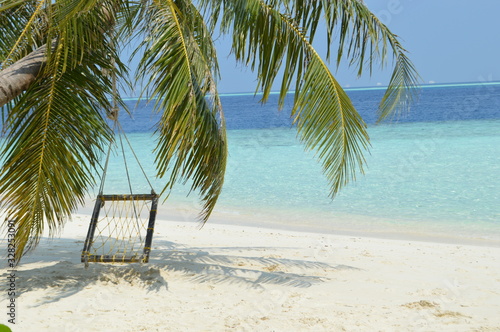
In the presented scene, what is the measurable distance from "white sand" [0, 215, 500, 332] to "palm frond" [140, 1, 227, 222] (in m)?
0.86

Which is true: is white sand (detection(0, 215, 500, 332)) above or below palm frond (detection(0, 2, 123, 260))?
below

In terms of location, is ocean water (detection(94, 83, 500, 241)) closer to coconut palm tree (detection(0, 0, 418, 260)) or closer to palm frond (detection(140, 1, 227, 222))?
palm frond (detection(140, 1, 227, 222))

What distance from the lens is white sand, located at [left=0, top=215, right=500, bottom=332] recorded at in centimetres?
364

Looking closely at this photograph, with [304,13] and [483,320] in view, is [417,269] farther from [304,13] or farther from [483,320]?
[304,13]

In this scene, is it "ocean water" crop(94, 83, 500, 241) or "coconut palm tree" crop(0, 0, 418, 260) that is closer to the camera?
"coconut palm tree" crop(0, 0, 418, 260)

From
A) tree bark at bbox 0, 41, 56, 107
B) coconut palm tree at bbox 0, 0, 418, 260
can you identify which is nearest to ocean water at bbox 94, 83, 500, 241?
coconut palm tree at bbox 0, 0, 418, 260

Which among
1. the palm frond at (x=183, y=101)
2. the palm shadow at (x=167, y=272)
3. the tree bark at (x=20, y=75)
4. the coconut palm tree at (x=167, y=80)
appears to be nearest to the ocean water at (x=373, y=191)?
the palm frond at (x=183, y=101)

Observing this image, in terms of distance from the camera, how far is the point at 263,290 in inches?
170

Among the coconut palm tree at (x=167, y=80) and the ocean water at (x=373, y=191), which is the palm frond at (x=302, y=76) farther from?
the ocean water at (x=373, y=191)

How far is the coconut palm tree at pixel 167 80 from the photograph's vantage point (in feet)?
12.0

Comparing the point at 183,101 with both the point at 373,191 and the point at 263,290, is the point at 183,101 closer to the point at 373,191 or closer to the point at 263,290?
the point at 263,290

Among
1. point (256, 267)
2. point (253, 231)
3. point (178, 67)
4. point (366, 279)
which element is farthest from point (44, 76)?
point (253, 231)

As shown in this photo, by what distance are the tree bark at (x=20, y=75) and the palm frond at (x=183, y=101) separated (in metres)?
0.69

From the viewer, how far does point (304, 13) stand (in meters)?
4.46
